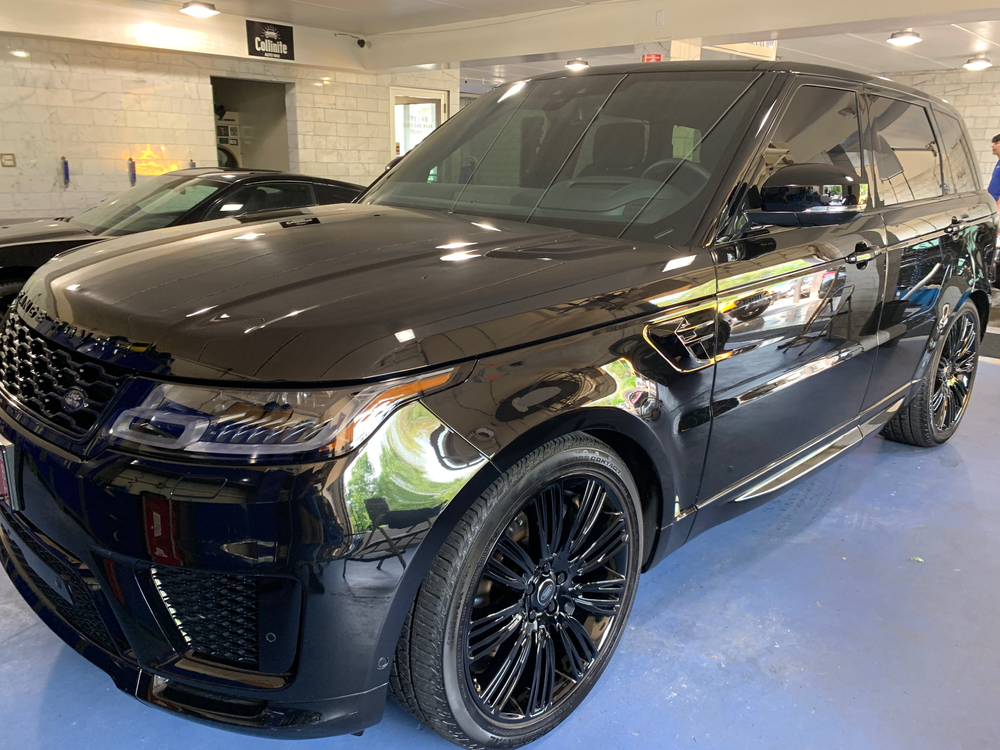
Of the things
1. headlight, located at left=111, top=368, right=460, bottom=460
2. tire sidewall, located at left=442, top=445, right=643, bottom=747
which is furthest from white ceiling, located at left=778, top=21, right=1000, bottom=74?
headlight, located at left=111, top=368, right=460, bottom=460

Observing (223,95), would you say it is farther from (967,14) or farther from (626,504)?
(626,504)

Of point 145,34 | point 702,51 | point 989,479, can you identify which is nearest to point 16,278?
point 989,479

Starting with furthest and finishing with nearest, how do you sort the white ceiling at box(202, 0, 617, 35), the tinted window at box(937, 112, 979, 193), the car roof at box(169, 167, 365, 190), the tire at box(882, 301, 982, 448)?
the white ceiling at box(202, 0, 617, 35), the car roof at box(169, 167, 365, 190), the tire at box(882, 301, 982, 448), the tinted window at box(937, 112, 979, 193)

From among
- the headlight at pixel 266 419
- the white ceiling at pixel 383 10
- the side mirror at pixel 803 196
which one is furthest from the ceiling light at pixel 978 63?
the headlight at pixel 266 419

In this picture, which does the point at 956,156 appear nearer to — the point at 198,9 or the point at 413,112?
the point at 198,9

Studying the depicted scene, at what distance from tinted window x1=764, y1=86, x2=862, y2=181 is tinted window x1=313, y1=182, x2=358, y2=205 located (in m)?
3.89

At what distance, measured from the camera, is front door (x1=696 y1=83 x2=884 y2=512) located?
70.9 inches

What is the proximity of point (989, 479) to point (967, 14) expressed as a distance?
5032mm

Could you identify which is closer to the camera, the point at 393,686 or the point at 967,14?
the point at 393,686

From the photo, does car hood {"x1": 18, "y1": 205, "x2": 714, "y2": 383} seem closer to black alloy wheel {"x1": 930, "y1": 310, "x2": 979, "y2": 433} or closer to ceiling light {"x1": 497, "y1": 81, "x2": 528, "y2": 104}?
ceiling light {"x1": 497, "y1": 81, "x2": 528, "y2": 104}

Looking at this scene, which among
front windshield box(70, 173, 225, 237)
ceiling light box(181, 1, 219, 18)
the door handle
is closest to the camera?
the door handle

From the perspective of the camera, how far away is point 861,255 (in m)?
2.22

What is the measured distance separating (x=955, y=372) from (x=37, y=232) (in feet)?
17.2

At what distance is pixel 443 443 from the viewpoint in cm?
120
